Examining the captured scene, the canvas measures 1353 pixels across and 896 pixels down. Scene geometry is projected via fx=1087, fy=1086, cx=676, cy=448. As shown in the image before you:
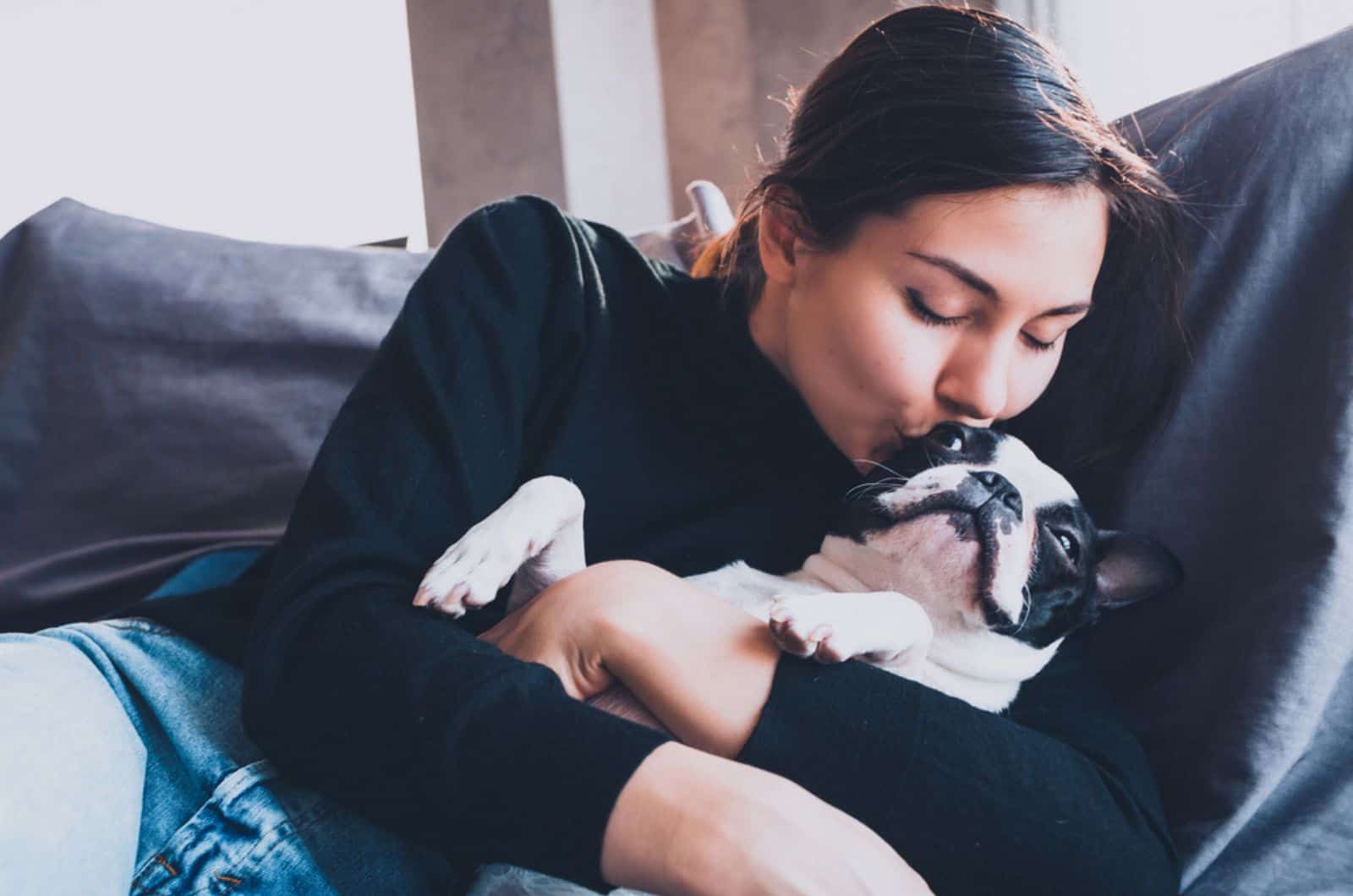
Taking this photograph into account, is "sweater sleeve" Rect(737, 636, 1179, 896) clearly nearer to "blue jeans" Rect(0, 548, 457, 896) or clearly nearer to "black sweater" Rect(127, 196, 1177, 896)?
"black sweater" Rect(127, 196, 1177, 896)

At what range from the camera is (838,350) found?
0.93 meters

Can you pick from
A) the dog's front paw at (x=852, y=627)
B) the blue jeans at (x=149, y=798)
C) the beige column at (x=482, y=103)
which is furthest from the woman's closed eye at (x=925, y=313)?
the beige column at (x=482, y=103)

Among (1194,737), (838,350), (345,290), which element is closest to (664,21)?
(345,290)

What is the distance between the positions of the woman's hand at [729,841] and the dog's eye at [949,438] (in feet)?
1.39

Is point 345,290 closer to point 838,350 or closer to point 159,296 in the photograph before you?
point 159,296

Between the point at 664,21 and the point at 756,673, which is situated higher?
the point at 664,21

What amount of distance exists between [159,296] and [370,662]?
83 centimetres

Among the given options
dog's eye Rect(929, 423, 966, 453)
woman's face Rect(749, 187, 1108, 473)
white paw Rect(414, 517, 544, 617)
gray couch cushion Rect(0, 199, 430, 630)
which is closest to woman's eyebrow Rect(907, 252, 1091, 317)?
woman's face Rect(749, 187, 1108, 473)

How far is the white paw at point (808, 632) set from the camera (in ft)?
2.40

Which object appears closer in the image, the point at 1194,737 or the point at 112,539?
the point at 1194,737

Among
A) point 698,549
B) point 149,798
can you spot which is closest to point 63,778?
point 149,798

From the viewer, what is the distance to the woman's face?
0.86 m

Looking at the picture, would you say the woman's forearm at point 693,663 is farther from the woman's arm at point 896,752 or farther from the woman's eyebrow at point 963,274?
the woman's eyebrow at point 963,274

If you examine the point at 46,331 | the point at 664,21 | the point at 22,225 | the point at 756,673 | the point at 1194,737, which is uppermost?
the point at 664,21
